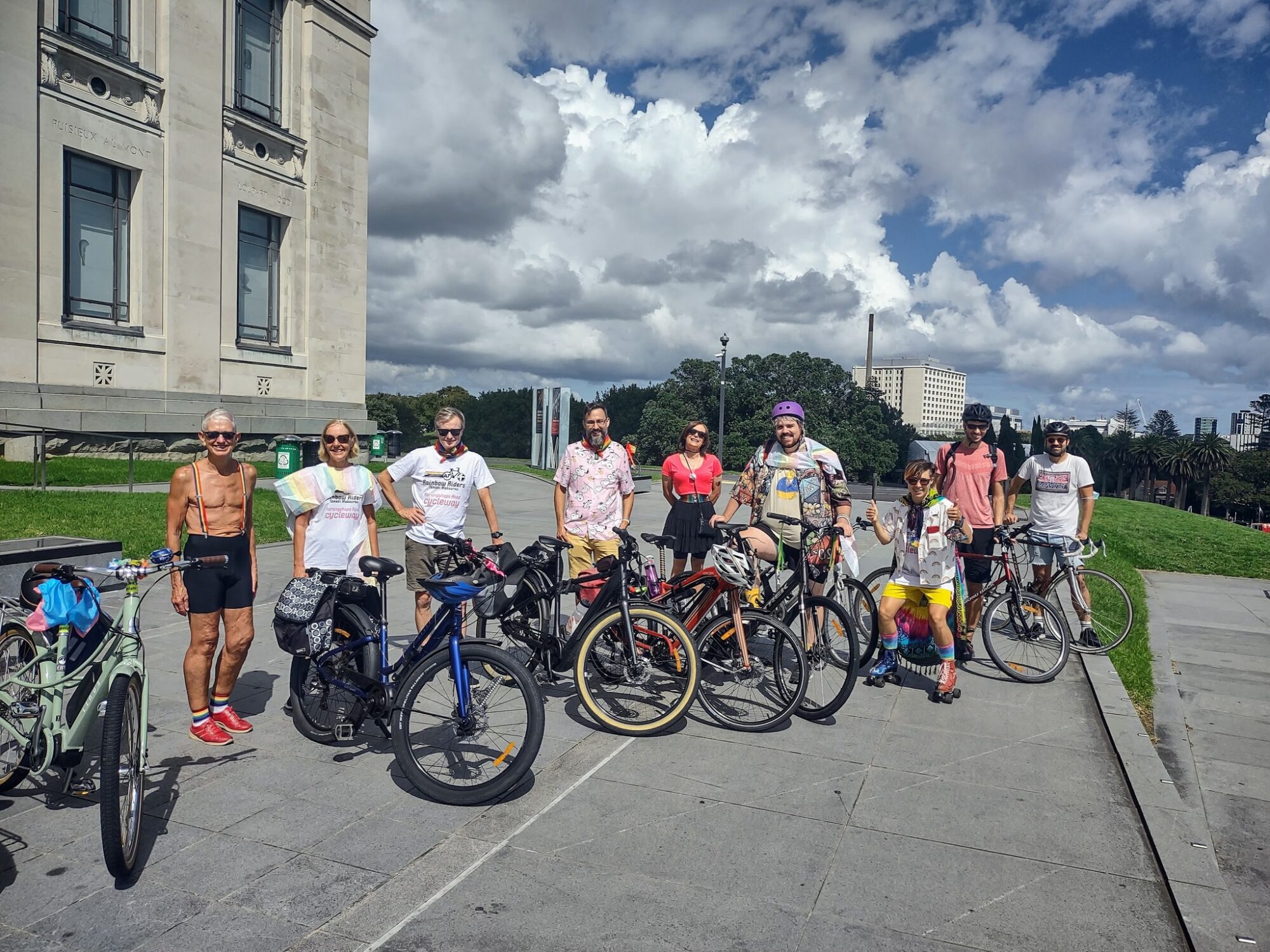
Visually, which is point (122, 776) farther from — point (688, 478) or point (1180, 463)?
point (1180, 463)

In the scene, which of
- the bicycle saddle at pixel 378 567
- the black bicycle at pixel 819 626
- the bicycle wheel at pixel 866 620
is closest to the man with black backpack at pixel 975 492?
the bicycle wheel at pixel 866 620

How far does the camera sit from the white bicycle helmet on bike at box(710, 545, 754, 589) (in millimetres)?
5156

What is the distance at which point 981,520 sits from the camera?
271 inches

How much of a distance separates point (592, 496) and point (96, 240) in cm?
1939

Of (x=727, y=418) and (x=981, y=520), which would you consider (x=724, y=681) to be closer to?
Result: (x=981, y=520)

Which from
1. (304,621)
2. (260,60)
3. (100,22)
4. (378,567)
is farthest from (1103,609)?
(260,60)

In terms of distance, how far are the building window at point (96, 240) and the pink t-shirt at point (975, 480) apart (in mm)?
20339

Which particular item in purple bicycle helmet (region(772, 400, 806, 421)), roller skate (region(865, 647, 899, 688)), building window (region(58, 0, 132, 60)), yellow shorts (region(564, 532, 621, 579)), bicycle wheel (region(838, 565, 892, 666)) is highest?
building window (region(58, 0, 132, 60))

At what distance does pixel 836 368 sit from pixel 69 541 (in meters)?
70.1

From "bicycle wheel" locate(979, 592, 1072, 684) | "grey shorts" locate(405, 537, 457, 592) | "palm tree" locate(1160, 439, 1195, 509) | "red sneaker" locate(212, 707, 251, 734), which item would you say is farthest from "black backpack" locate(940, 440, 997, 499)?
"palm tree" locate(1160, 439, 1195, 509)

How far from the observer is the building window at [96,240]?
2008cm

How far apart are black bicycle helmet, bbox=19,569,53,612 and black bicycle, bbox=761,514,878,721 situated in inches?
151

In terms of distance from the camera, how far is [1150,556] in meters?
14.1

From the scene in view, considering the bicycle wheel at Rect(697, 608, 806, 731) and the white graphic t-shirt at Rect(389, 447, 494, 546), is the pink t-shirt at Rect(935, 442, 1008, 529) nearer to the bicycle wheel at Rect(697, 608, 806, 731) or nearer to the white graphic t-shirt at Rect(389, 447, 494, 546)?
the bicycle wheel at Rect(697, 608, 806, 731)
